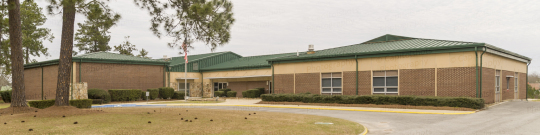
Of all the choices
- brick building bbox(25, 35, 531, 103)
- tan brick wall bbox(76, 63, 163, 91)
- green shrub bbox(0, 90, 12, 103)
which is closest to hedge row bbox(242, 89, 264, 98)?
brick building bbox(25, 35, 531, 103)

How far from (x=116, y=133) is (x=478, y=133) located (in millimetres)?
9878

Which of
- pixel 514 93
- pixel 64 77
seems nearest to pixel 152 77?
pixel 64 77

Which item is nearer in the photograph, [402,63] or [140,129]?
[140,129]

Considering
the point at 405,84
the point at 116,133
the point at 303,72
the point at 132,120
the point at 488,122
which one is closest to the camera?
the point at 116,133

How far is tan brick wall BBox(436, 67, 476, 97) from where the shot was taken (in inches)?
847

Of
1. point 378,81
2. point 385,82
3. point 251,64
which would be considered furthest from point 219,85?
point 385,82

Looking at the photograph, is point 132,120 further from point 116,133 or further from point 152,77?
point 152,77

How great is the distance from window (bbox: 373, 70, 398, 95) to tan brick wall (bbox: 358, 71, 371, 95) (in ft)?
1.24

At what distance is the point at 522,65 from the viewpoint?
28875 millimetres

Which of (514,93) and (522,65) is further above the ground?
(522,65)

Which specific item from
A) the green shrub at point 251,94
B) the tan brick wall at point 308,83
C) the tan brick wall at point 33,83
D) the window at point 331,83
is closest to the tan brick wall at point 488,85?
the window at point 331,83

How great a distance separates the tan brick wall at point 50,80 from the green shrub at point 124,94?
4.77 meters

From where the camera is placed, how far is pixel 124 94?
33250 mm

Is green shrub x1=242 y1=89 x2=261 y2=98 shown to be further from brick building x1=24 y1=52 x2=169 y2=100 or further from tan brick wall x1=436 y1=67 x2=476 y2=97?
tan brick wall x1=436 y1=67 x2=476 y2=97
